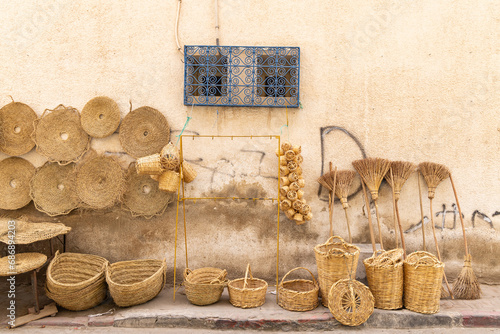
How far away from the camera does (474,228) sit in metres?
4.46

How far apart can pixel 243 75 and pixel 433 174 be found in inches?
107

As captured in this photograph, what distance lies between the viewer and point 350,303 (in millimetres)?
3484

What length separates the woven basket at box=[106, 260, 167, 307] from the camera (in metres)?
3.67

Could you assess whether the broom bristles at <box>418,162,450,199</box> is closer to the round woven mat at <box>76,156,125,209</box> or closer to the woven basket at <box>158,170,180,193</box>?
Result: the woven basket at <box>158,170,180,193</box>

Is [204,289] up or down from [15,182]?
down

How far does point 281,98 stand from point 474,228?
299 centimetres

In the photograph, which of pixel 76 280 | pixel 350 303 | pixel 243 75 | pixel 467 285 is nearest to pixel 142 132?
pixel 243 75

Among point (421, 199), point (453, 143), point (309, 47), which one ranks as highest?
point (309, 47)

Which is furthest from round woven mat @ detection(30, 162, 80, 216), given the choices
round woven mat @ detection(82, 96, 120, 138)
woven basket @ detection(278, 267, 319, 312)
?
woven basket @ detection(278, 267, 319, 312)

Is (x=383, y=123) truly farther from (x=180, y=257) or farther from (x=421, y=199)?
(x=180, y=257)

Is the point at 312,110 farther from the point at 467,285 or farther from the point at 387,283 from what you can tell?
the point at 467,285

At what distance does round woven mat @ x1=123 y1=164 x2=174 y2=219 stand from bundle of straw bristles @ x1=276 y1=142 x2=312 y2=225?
57.8 inches

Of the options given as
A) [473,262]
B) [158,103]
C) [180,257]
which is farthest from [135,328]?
[473,262]

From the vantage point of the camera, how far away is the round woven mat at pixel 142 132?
4.46m
